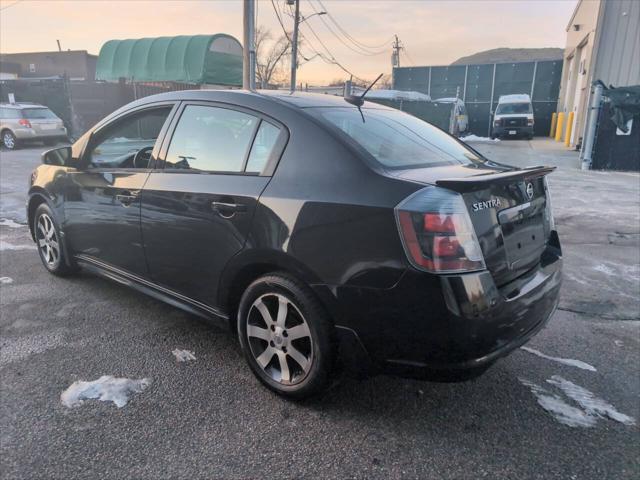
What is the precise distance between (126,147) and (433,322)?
10.4 feet

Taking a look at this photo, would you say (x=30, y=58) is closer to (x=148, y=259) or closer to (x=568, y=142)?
(x=568, y=142)

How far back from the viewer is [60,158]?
4.04 metres

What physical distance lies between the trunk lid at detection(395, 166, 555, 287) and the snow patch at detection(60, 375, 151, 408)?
1.87 metres

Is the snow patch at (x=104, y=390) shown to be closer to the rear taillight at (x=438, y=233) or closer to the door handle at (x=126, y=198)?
the door handle at (x=126, y=198)

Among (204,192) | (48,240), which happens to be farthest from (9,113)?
(204,192)

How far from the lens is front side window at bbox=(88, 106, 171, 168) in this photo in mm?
3371

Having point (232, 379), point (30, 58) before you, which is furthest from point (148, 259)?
point (30, 58)

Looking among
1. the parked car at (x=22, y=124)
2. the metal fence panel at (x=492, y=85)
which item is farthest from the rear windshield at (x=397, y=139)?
the metal fence panel at (x=492, y=85)

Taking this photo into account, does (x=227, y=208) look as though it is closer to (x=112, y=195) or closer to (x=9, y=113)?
(x=112, y=195)

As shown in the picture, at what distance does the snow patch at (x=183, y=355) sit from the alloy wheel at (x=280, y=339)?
22.3 inches

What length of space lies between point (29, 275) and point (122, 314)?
58.1 inches

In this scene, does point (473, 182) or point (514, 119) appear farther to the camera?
point (514, 119)

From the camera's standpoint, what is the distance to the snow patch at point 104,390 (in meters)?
2.60

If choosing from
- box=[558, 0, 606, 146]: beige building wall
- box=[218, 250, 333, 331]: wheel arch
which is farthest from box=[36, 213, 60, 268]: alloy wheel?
box=[558, 0, 606, 146]: beige building wall
